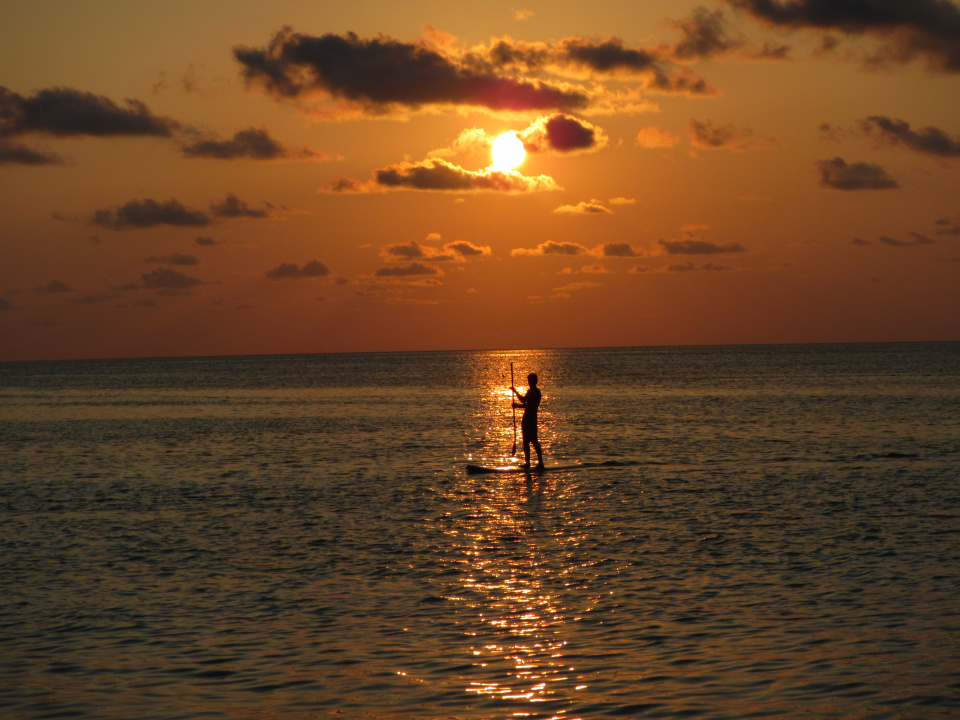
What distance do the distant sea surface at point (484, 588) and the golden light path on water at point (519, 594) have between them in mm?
48

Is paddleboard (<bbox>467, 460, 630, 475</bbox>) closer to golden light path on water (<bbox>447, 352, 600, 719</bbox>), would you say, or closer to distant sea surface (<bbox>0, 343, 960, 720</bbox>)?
distant sea surface (<bbox>0, 343, 960, 720</bbox>)

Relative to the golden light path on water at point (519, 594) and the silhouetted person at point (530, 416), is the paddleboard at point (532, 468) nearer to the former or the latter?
the silhouetted person at point (530, 416)

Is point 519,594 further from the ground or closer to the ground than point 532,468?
further from the ground

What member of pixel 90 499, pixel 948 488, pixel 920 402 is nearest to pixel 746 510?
pixel 948 488

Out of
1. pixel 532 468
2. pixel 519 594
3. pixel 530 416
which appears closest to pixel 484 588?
pixel 519 594

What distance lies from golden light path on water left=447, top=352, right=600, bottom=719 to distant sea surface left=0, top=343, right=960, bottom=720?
0.05 meters

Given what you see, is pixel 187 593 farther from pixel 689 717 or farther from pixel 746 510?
pixel 746 510

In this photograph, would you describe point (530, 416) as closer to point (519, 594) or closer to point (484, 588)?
point (484, 588)

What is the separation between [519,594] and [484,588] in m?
0.63

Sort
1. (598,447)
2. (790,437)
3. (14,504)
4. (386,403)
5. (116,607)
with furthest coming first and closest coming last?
(386,403) < (790,437) < (598,447) < (14,504) < (116,607)

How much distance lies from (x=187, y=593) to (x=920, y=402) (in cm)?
5914

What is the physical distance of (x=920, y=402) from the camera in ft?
207

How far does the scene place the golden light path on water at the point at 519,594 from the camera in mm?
9648

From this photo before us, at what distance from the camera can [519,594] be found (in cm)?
1341
